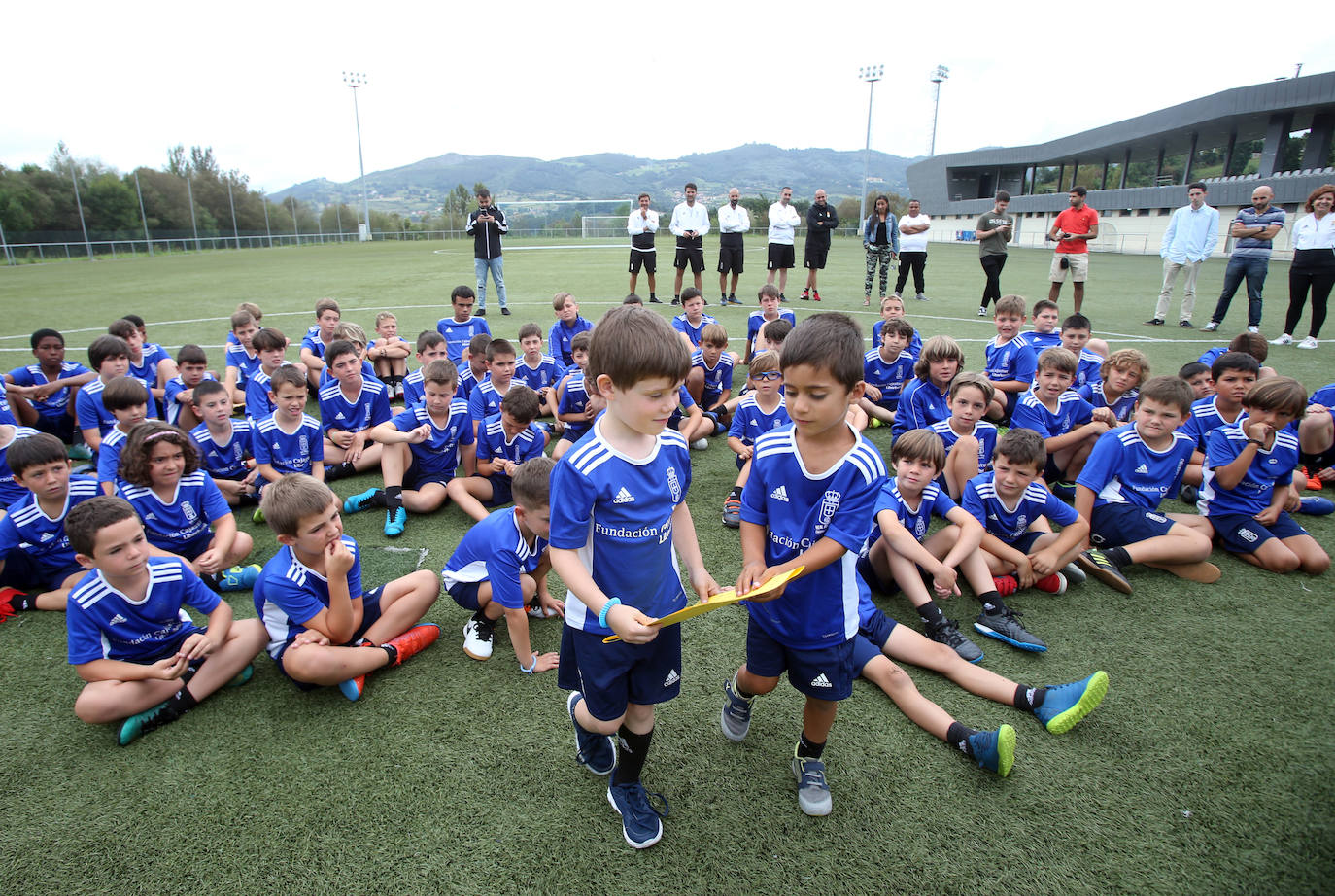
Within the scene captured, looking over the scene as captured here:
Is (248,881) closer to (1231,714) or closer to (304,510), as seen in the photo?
(304,510)

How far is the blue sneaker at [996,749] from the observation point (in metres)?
2.59

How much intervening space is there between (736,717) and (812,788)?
1.40ft

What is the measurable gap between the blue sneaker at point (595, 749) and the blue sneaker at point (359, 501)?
3216 millimetres

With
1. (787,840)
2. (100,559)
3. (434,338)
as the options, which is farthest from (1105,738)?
(434,338)

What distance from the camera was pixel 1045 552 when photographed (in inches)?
155

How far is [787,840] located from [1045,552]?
2500mm

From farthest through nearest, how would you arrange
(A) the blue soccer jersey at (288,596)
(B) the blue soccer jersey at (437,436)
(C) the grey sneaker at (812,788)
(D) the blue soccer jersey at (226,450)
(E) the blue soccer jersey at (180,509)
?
(B) the blue soccer jersey at (437,436) < (D) the blue soccer jersey at (226,450) < (E) the blue soccer jersey at (180,509) < (A) the blue soccer jersey at (288,596) < (C) the grey sneaker at (812,788)

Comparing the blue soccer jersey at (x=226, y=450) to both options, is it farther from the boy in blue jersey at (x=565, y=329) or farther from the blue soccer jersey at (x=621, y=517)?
the blue soccer jersey at (x=621, y=517)

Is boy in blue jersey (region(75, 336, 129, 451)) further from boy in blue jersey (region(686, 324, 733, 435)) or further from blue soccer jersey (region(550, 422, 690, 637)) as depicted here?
blue soccer jersey (region(550, 422, 690, 637))

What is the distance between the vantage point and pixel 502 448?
5.29 meters

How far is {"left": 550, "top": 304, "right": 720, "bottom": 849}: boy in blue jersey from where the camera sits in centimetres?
199

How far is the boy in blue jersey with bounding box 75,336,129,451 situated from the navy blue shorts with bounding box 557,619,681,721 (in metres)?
5.86

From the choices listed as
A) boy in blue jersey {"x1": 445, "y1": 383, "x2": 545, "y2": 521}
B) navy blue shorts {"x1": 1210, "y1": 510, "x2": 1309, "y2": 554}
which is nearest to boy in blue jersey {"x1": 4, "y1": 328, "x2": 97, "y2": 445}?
boy in blue jersey {"x1": 445, "y1": 383, "x2": 545, "y2": 521}

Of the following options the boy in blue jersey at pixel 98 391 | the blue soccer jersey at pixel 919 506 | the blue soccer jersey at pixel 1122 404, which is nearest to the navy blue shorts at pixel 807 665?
the blue soccer jersey at pixel 919 506
